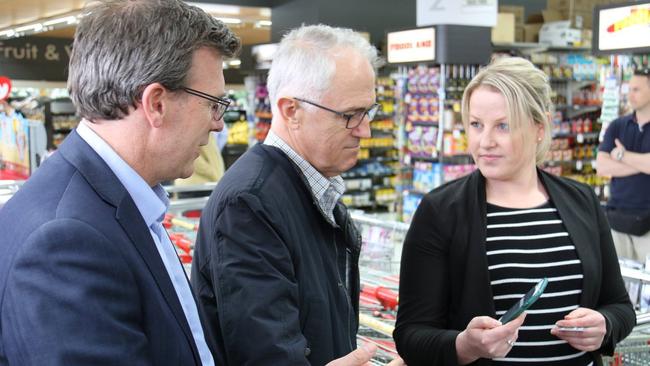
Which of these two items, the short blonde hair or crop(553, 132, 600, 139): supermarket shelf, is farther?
crop(553, 132, 600, 139): supermarket shelf

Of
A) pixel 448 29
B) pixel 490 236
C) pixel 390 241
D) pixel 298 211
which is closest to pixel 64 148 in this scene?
pixel 298 211

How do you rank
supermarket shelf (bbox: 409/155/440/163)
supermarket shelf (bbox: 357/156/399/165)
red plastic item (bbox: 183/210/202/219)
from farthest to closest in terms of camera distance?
supermarket shelf (bbox: 357/156/399/165) < supermarket shelf (bbox: 409/155/440/163) < red plastic item (bbox: 183/210/202/219)

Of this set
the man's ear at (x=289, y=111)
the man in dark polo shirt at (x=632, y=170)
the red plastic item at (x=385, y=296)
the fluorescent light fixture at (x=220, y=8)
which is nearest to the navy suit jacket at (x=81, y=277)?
the man's ear at (x=289, y=111)

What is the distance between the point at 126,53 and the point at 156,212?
28cm

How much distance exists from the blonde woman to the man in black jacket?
0.23 meters

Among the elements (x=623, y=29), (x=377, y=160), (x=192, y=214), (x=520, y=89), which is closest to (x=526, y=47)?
(x=377, y=160)

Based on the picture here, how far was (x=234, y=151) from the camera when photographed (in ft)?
46.1

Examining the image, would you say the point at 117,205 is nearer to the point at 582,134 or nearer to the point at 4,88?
the point at 4,88

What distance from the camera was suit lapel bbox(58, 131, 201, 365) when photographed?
3.62 feet

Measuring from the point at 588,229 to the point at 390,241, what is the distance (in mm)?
1305

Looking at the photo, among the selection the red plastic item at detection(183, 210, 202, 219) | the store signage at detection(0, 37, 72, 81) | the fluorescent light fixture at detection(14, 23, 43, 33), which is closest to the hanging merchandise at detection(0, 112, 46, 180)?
the red plastic item at detection(183, 210, 202, 219)

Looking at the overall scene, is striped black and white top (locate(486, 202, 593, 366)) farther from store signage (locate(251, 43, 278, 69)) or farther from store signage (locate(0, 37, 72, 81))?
store signage (locate(0, 37, 72, 81))

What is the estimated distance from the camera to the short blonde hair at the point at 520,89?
6.23 feet

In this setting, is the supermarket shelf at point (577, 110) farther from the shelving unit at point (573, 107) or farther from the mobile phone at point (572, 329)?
the mobile phone at point (572, 329)
